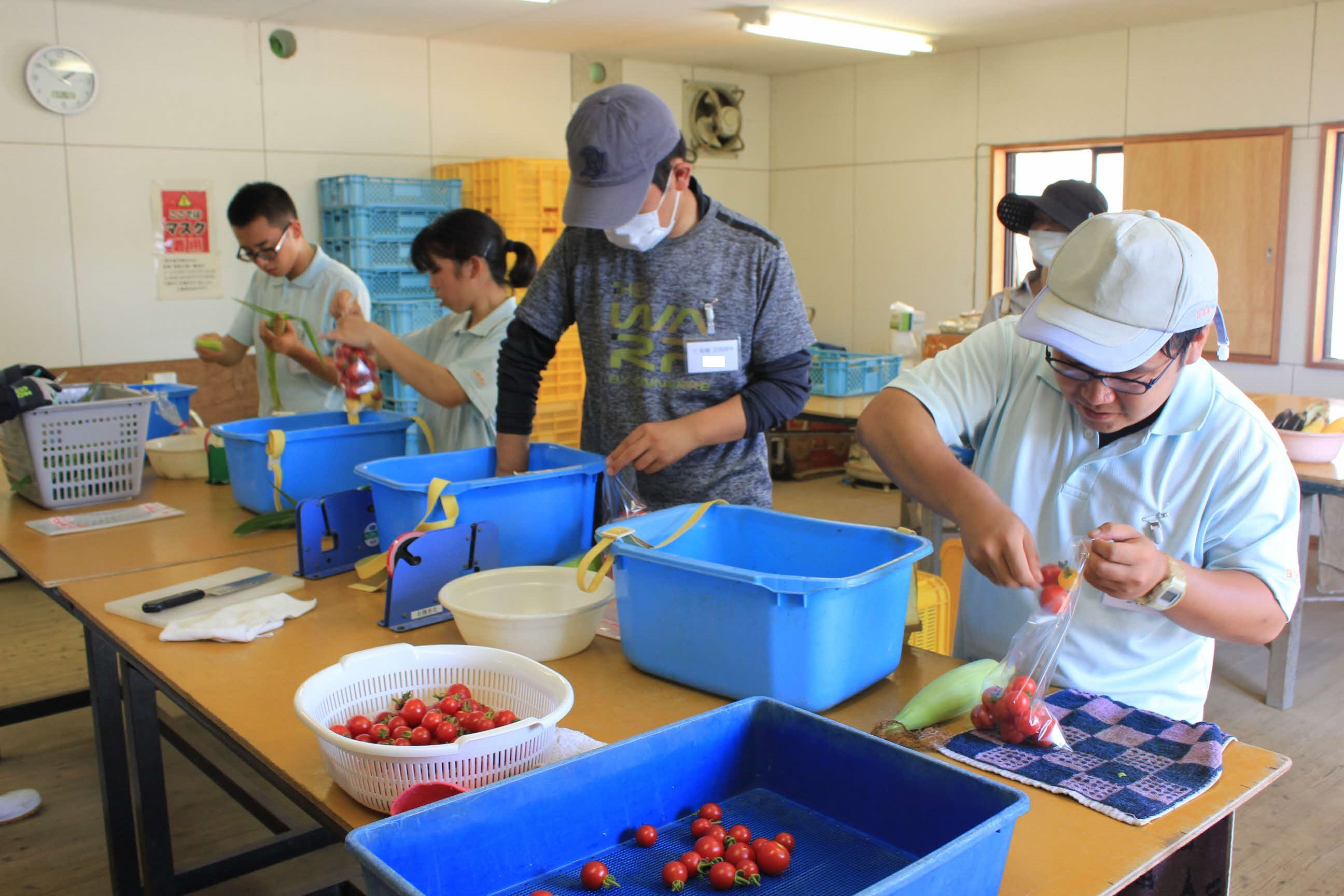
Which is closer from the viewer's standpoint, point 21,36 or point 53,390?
point 53,390

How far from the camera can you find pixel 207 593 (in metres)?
2.04

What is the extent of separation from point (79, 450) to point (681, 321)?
1689 millimetres

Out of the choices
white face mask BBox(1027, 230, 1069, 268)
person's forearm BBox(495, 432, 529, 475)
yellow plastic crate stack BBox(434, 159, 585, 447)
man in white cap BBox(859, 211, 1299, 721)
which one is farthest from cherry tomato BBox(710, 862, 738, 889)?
yellow plastic crate stack BBox(434, 159, 585, 447)

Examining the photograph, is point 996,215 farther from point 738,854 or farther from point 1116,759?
point 738,854

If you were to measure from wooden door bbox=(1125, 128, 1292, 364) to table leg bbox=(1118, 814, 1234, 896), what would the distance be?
17.0ft

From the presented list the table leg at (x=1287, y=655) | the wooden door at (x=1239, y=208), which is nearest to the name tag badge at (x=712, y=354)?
the table leg at (x=1287, y=655)

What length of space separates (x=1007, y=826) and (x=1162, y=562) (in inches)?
17.4

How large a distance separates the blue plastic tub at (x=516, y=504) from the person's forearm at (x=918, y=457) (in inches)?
25.7

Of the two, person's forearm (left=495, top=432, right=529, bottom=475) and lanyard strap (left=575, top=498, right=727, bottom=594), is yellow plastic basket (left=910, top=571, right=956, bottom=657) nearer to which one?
person's forearm (left=495, top=432, right=529, bottom=475)

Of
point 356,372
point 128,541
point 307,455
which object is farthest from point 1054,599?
point 128,541

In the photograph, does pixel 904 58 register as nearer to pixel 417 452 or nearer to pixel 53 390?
pixel 417 452

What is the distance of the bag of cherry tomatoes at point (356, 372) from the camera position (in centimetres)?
274

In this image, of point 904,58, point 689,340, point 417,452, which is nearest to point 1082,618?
point 689,340

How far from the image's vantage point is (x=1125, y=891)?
121 centimetres
